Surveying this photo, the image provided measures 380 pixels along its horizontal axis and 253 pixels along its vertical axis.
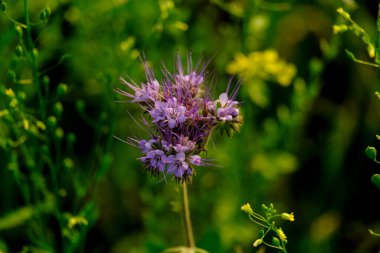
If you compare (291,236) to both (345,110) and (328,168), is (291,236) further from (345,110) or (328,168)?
(345,110)

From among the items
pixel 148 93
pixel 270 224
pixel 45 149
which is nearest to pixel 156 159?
pixel 148 93

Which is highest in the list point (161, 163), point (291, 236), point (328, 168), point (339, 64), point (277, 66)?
point (161, 163)

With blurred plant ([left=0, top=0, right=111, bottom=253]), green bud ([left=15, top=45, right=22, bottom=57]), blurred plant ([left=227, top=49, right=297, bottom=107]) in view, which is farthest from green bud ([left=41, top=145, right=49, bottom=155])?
blurred plant ([left=227, top=49, right=297, bottom=107])

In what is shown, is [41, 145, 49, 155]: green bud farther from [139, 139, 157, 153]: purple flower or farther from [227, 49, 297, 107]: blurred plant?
[227, 49, 297, 107]: blurred plant

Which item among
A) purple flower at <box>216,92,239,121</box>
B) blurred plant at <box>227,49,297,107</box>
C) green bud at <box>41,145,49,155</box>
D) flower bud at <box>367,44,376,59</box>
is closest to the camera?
flower bud at <box>367,44,376,59</box>

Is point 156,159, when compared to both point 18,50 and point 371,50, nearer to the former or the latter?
point 18,50

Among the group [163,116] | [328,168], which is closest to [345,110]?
[328,168]

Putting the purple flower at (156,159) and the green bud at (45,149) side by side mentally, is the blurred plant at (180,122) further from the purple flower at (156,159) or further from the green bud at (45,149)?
the green bud at (45,149)
